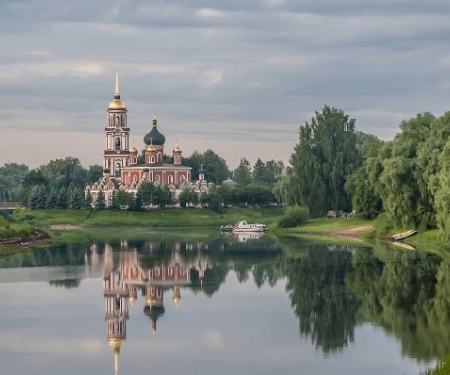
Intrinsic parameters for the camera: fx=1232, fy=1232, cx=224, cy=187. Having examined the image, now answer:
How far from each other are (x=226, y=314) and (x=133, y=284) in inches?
482

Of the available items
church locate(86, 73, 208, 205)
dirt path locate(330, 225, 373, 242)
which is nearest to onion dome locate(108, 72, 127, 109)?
church locate(86, 73, 208, 205)

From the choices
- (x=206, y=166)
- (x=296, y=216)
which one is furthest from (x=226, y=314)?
(x=206, y=166)

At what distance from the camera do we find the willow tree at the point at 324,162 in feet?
323

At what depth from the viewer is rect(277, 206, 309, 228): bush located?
325ft

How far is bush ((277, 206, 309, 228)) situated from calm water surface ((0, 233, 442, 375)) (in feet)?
102

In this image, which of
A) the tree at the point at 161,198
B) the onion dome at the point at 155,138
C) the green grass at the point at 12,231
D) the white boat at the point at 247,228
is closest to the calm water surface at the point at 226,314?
the green grass at the point at 12,231

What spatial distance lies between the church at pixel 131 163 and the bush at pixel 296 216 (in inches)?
1787

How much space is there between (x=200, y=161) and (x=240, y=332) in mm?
149555

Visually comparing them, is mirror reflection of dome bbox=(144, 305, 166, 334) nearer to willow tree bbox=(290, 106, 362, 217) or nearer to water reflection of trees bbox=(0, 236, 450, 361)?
water reflection of trees bbox=(0, 236, 450, 361)

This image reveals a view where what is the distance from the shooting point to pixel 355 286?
156 feet

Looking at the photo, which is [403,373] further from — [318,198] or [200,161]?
[200,161]

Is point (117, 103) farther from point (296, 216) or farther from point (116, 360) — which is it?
point (116, 360)

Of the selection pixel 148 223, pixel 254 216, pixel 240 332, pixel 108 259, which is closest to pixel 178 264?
pixel 108 259

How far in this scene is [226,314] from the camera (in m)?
39.9
